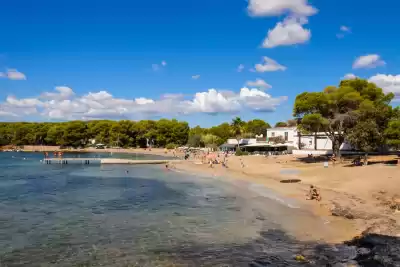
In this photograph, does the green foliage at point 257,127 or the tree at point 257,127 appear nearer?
the green foliage at point 257,127

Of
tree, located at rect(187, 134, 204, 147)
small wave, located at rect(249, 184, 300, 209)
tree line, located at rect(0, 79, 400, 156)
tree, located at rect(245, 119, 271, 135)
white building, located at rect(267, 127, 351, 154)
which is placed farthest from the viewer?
tree, located at rect(245, 119, 271, 135)

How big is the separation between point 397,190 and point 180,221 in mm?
15119

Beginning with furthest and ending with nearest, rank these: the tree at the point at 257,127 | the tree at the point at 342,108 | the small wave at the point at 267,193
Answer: the tree at the point at 257,127, the tree at the point at 342,108, the small wave at the point at 267,193

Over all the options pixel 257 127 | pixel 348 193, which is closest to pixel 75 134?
pixel 257 127

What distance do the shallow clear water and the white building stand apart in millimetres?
37606

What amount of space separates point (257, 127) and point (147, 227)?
117537 millimetres

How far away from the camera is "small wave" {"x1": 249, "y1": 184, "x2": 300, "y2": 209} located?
24.7m

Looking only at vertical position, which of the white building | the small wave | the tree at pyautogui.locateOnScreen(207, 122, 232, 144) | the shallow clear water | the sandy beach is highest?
the tree at pyautogui.locateOnScreen(207, 122, 232, 144)

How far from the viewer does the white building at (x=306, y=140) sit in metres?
67.0

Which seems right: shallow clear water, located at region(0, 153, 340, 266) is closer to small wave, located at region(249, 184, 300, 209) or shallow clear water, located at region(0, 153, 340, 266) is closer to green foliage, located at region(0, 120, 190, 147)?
small wave, located at region(249, 184, 300, 209)

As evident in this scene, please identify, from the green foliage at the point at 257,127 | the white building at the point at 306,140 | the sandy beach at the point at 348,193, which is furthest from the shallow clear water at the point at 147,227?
the green foliage at the point at 257,127

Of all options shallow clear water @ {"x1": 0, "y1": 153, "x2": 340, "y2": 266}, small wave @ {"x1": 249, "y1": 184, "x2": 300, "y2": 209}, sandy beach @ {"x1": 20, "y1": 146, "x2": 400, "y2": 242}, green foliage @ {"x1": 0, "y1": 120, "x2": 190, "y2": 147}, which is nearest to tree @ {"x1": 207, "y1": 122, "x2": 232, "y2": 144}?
green foliage @ {"x1": 0, "y1": 120, "x2": 190, "y2": 147}

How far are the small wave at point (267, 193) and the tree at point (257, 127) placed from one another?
93.3 metres

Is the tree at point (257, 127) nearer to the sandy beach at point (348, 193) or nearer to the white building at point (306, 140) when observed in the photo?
the white building at point (306, 140)
